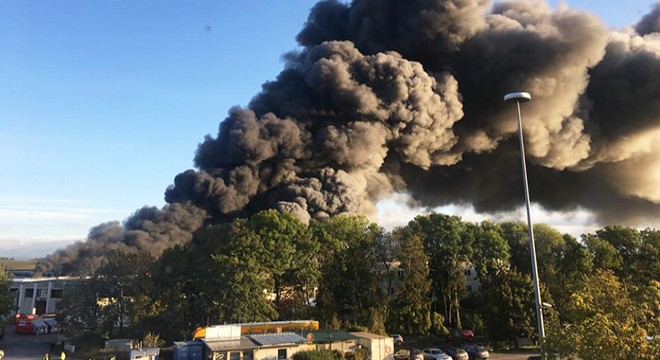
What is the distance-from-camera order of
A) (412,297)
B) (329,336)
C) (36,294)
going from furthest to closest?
(36,294) < (412,297) < (329,336)

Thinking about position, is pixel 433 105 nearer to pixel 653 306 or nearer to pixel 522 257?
pixel 522 257

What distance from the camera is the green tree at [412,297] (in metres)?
31.1

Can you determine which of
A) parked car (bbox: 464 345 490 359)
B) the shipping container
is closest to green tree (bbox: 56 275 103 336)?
the shipping container

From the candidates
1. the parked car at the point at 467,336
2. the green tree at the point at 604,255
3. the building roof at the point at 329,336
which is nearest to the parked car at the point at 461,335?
the parked car at the point at 467,336

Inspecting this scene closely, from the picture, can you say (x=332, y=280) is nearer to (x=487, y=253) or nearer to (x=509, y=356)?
(x=509, y=356)

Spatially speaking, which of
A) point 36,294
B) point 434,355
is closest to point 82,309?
point 434,355

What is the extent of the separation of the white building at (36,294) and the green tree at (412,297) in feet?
114

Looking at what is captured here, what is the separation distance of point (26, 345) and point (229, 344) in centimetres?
1892

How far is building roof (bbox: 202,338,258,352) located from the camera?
20.9 meters

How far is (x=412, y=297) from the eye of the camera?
102ft

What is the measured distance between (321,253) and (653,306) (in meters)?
21.5

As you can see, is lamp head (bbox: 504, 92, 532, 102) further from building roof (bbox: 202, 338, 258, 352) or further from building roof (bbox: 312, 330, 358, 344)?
building roof (bbox: 202, 338, 258, 352)

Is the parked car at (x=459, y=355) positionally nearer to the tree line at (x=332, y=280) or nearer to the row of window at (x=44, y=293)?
the tree line at (x=332, y=280)

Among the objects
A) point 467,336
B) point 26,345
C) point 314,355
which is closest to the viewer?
point 314,355
